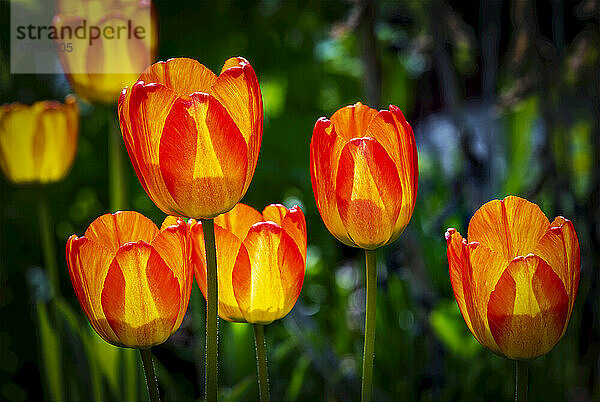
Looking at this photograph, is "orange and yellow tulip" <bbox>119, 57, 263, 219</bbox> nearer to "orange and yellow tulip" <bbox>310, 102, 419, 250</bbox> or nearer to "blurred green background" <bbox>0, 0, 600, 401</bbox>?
"orange and yellow tulip" <bbox>310, 102, 419, 250</bbox>

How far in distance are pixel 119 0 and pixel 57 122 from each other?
0.14m

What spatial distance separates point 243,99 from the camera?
1.25ft

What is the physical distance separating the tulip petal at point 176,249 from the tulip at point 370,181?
0.08 meters

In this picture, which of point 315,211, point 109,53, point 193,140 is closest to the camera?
point 193,140

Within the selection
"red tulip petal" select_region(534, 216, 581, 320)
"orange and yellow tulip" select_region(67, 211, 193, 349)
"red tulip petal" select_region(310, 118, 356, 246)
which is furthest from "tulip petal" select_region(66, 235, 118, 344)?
"red tulip petal" select_region(534, 216, 581, 320)

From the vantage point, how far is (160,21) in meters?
1.39

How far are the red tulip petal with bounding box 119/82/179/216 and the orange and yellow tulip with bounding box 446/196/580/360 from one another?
15 centimetres

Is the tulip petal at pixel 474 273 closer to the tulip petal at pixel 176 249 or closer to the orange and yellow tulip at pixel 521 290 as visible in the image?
the orange and yellow tulip at pixel 521 290

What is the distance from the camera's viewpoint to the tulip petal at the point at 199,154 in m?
0.37

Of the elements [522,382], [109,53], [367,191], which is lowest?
[522,382]

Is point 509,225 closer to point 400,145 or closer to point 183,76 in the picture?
point 400,145

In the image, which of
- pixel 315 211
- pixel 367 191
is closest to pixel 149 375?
pixel 367 191

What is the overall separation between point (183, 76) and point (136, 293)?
12 cm

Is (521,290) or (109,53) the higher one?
(109,53)
